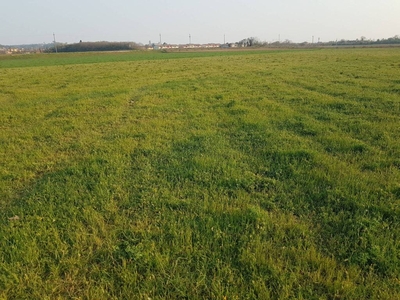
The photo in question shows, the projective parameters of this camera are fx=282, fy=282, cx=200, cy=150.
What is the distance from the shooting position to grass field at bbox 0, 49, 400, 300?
320cm

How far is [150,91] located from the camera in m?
15.9

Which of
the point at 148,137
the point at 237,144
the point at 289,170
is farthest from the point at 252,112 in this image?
the point at 289,170

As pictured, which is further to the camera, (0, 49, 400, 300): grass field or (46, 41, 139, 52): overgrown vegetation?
(46, 41, 139, 52): overgrown vegetation

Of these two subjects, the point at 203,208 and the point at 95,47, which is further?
the point at 95,47

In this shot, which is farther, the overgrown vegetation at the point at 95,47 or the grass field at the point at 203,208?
the overgrown vegetation at the point at 95,47

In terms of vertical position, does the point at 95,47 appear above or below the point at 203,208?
above

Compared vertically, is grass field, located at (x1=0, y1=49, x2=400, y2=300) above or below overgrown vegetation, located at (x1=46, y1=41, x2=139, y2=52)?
below

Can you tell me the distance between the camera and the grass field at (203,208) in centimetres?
320

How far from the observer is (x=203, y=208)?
4527 mm

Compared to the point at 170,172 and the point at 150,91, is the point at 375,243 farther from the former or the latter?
the point at 150,91

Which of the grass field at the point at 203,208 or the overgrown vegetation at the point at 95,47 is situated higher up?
the overgrown vegetation at the point at 95,47

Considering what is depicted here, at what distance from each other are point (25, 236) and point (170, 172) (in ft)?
8.99

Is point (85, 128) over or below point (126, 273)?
over

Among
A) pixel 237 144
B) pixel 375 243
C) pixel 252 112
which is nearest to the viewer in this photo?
pixel 375 243
